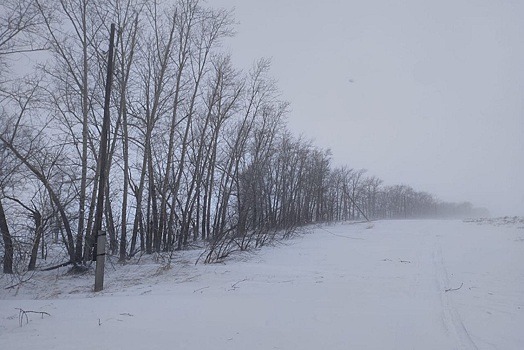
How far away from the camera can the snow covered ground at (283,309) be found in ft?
12.7

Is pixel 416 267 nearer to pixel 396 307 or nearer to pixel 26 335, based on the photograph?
pixel 396 307

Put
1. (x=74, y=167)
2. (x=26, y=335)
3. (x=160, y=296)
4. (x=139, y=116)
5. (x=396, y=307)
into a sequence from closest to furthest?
(x=26, y=335), (x=396, y=307), (x=160, y=296), (x=74, y=167), (x=139, y=116)

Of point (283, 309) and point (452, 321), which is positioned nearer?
point (452, 321)

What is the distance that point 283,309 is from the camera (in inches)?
195

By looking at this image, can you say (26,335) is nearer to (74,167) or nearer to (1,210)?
(1,210)

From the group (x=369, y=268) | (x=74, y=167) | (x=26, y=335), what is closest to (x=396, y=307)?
(x=369, y=268)

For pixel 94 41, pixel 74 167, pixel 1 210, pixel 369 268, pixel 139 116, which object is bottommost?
pixel 369 268

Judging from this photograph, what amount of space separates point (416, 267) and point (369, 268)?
4.07ft

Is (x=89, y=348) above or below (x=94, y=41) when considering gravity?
below

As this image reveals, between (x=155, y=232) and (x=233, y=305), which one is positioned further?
(x=155, y=232)

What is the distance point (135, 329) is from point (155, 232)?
428 inches

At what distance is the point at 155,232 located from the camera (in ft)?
47.6

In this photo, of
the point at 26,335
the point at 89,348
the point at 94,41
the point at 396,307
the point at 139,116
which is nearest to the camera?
the point at 89,348

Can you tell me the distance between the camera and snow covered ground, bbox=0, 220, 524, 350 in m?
3.86
